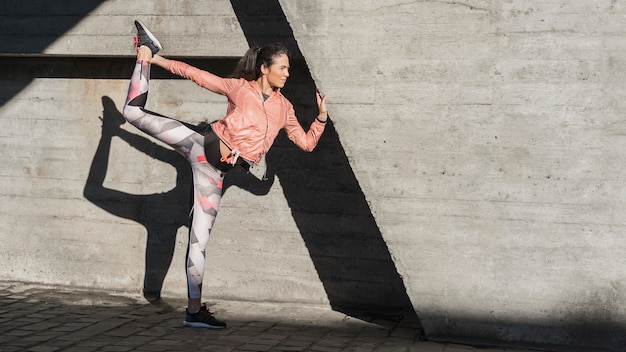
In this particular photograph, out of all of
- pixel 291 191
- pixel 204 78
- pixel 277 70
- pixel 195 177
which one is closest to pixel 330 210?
pixel 291 191

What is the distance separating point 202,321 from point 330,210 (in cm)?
158

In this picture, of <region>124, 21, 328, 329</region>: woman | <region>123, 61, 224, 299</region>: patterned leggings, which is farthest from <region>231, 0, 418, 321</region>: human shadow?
<region>123, 61, 224, 299</region>: patterned leggings

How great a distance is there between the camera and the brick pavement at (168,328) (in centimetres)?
613

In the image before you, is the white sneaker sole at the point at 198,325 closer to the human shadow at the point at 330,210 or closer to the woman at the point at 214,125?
the woman at the point at 214,125

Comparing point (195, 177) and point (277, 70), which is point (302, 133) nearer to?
point (277, 70)

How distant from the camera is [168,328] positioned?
22.1ft

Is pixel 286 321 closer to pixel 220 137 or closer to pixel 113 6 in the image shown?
pixel 220 137

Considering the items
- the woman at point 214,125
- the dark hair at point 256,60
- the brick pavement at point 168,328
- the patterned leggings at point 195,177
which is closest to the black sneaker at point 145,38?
the woman at point 214,125

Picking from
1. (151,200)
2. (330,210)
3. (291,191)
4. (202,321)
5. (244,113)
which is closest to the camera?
(244,113)

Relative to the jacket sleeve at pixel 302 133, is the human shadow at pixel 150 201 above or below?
below

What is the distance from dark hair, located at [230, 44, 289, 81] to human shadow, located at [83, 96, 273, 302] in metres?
1.37

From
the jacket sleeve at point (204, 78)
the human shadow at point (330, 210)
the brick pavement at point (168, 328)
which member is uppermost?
the jacket sleeve at point (204, 78)

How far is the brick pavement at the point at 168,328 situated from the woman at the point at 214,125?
0.37 m

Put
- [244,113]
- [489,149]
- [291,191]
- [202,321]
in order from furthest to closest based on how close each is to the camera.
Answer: [291,191] → [202,321] → [244,113] → [489,149]
